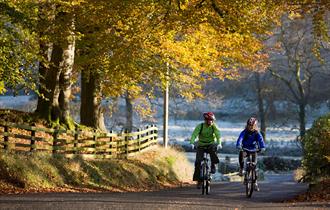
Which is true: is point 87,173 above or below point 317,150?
below

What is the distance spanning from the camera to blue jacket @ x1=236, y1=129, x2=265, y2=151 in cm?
1590

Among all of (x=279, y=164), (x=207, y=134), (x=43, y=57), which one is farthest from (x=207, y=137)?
(x=279, y=164)

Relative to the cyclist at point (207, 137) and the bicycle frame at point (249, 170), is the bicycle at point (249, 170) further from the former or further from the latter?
the cyclist at point (207, 137)

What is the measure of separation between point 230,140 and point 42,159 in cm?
4607

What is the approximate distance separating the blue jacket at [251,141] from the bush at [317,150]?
1729mm

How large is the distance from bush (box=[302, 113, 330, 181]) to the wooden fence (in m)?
7.76

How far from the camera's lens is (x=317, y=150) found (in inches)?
679

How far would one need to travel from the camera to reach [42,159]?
19.0 meters

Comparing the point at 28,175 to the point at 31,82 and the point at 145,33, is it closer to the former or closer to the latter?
the point at 31,82

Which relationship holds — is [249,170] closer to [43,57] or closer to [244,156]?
[244,156]

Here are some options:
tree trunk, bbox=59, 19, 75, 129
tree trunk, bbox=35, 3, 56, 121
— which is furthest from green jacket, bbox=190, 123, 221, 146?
tree trunk, bbox=59, 19, 75, 129

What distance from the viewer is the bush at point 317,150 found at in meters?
16.8

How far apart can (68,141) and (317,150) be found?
818 cm

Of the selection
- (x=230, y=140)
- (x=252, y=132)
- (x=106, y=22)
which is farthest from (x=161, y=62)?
(x=230, y=140)
